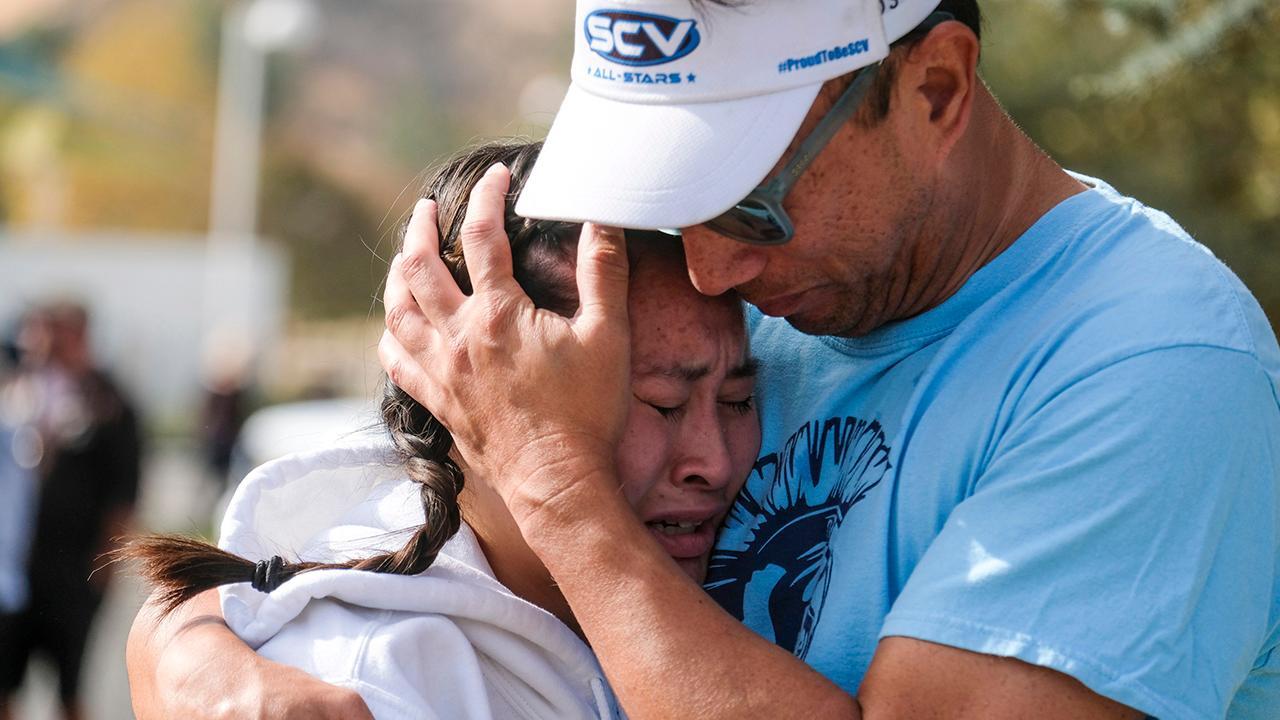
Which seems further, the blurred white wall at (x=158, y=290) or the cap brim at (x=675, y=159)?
the blurred white wall at (x=158, y=290)

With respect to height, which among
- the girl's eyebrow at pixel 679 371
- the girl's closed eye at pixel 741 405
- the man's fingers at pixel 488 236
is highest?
the man's fingers at pixel 488 236

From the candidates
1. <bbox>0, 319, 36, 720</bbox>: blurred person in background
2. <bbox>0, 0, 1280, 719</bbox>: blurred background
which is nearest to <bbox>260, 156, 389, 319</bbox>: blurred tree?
<bbox>0, 0, 1280, 719</bbox>: blurred background

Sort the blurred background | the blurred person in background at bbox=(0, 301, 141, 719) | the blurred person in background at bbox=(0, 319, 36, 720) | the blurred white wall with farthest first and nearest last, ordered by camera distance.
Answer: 1. the blurred white wall
2. the blurred person in background at bbox=(0, 301, 141, 719)
3. the blurred person in background at bbox=(0, 319, 36, 720)
4. the blurred background

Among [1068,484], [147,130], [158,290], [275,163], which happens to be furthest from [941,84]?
[147,130]

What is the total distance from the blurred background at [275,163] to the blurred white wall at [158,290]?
2.1 inches

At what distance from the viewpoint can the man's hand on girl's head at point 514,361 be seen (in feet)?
6.74

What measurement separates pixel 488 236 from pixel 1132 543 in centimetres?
107

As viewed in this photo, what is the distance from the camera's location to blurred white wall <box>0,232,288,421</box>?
26.4m

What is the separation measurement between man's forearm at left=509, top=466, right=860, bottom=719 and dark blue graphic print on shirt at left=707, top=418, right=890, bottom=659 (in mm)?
313

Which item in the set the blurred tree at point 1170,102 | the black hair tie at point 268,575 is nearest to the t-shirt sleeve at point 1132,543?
the black hair tie at point 268,575

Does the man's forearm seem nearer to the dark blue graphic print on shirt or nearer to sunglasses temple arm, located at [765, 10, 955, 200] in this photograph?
the dark blue graphic print on shirt

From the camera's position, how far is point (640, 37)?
6.94ft

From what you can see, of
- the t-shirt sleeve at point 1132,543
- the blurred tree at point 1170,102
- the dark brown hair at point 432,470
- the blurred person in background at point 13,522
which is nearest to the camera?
the t-shirt sleeve at point 1132,543

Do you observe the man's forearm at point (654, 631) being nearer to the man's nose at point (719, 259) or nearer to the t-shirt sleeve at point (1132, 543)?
the t-shirt sleeve at point (1132, 543)
